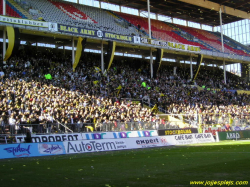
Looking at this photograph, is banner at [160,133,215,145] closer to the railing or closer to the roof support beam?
the railing

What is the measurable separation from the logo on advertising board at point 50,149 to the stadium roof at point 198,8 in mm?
36229

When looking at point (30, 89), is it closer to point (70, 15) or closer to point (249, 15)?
point (70, 15)

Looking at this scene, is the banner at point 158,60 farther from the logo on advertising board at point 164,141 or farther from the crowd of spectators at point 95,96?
the logo on advertising board at point 164,141

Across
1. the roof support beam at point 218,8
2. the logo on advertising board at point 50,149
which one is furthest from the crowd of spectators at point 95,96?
the roof support beam at point 218,8

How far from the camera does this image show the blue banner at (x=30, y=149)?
1815cm

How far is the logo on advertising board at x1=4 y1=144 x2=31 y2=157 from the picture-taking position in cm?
1828

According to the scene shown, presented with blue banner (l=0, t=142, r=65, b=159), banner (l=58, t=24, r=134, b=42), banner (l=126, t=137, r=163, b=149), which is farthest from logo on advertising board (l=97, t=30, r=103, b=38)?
blue banner (l=0, t=142, r=65, b=159)

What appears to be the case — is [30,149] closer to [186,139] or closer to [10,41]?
[186,139]

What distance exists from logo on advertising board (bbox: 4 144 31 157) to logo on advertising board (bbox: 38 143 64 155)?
0.81 meters

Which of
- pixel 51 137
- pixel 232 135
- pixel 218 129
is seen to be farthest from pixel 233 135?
pixel 51 137

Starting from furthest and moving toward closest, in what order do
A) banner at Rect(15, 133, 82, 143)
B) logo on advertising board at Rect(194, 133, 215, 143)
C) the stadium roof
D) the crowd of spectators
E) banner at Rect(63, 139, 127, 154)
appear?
1. the stadium roof
2. logo on advertising board at Rect(194, 133, 215, 143)
3. the crowd of spectators
4. banner at Rect(15, 133, 82, 143)
5. banner at Rect(63, 139, 127, 154)

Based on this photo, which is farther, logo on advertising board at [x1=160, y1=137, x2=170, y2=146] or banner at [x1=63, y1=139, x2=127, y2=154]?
logo on advertising board at [x1=160, y1=137, x2=170, y2=146]

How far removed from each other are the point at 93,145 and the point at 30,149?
441 cm

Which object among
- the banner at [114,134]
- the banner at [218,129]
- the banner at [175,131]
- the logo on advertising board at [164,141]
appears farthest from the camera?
the banner at [218,129]
